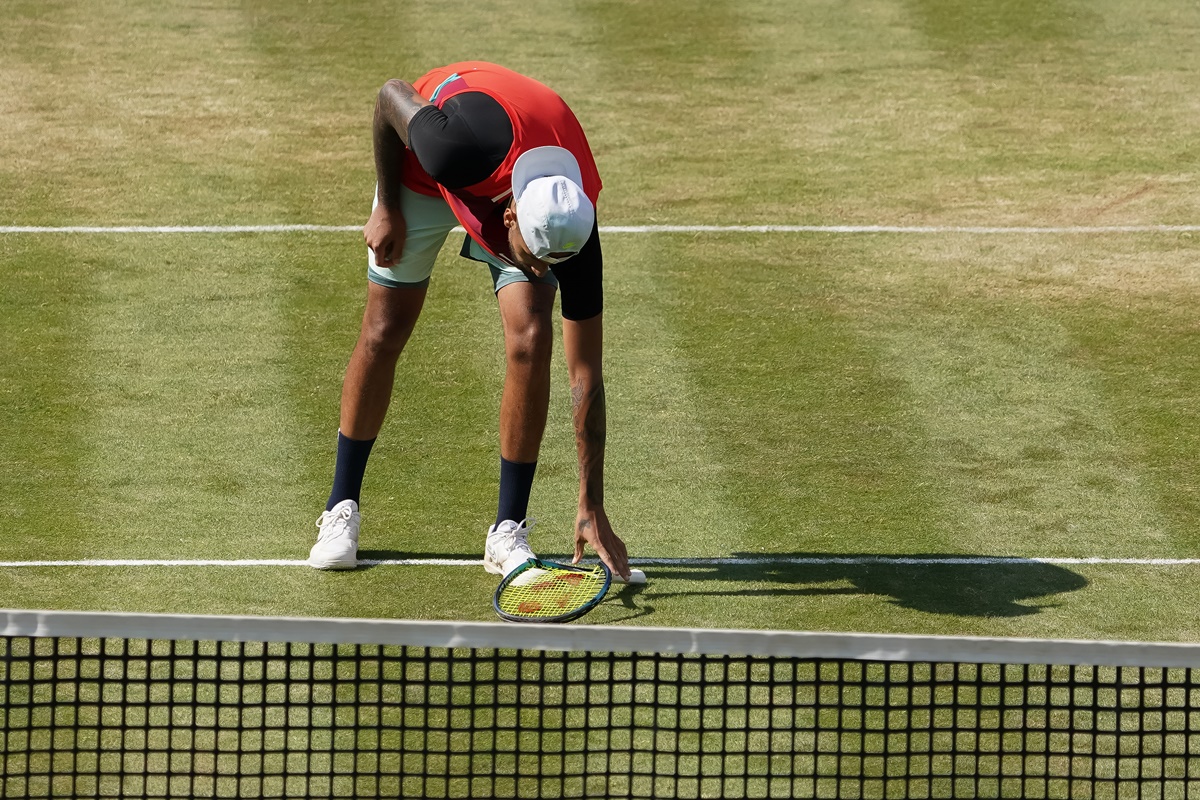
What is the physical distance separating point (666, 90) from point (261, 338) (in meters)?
4.66

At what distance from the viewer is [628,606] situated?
636 cm

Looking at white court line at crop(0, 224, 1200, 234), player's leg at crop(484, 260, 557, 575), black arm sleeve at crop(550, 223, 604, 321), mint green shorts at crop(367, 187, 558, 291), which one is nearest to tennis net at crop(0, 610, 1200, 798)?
player's leg at crop(484, 260, 557, 575)

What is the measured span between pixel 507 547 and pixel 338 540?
66 cm

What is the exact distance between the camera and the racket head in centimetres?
616

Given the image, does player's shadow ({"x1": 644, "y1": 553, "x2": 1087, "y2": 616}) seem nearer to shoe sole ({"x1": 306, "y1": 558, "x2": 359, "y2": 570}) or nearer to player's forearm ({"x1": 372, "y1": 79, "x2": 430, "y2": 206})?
shoe sole ({"x1": 306, "y1": 558, "x2": 359, "y2": 570})

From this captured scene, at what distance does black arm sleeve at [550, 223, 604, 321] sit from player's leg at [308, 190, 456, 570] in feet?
2.01

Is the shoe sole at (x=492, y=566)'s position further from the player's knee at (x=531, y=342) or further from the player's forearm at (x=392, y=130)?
the player's forearm at (x=392, y=130)

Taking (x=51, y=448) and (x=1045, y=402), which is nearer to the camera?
(x=51, y=448)

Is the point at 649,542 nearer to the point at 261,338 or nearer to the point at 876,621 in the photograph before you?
the point at 876,621

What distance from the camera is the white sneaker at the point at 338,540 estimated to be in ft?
21.7

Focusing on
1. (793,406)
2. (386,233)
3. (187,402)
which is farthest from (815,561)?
(187,402)

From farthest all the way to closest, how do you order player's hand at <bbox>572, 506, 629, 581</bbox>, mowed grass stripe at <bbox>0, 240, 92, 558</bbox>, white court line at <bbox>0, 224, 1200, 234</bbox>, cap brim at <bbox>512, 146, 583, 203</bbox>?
1. white court line at <bbox>0, 224, 1200, 234</bbox>
2. mowed grass stripe at <bbox>0, 240, 92, 558</bbox>
3. player's hand at <bbox>572, 506, 629, 581</bbox>
4. cap brim at <bbox>512, 146, 583, 203</bbox>

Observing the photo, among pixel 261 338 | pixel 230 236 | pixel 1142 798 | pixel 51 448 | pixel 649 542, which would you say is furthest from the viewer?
pixel 230 236

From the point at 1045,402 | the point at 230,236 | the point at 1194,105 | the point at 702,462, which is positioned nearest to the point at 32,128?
the point at 230,236
